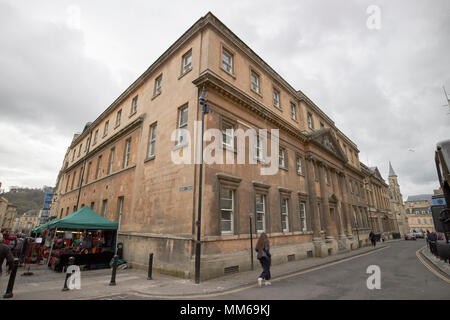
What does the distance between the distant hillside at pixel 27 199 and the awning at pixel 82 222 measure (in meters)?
111

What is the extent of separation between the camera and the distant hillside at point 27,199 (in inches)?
3876

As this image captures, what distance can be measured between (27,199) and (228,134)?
129 m

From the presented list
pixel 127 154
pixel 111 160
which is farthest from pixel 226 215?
pixel 111 160

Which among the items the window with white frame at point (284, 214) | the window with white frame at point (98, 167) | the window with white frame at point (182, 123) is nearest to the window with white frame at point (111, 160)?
the window with white frame at point (98, 167)

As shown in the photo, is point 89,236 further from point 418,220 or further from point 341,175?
point 418,220

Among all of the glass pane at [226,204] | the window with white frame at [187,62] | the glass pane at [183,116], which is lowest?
the glass pane at [226,204]

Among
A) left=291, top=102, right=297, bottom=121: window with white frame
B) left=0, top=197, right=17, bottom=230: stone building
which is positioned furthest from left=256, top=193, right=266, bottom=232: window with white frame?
left=0, top=197, right=17, bottom=230: stone building

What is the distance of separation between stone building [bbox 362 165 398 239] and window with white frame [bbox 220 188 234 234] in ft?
105

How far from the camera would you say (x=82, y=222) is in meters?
12.8

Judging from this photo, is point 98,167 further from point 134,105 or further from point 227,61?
point 227,61

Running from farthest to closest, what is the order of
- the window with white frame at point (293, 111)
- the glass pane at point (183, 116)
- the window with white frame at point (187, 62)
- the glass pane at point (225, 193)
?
1. the window with white frame at point (293, 111)
2. the window with white frame at point (187, 62)
3. the glass pane at point (183, 116)
4. the glass pane at point (225, 193)

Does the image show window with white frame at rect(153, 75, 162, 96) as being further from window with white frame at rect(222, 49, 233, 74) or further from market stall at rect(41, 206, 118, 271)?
market stall at rect(41, 206, 118, 271)

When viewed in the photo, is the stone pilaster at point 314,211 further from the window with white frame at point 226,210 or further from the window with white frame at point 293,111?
the window with white frame at point 226,210
